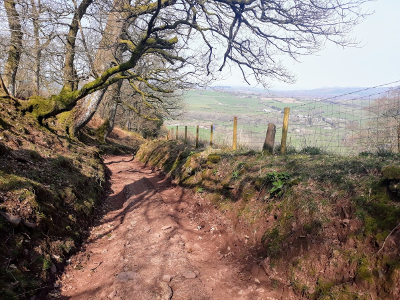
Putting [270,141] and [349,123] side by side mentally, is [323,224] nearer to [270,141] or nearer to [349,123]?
[270,141]

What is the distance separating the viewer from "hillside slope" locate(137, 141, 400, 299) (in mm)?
2688

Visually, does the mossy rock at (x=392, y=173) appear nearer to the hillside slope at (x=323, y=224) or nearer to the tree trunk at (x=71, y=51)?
the hillside slope at (x=323, y=224)

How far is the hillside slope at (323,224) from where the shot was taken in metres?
2.69

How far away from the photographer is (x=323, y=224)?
340 centimetres

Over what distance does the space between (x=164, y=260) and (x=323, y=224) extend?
2.44m

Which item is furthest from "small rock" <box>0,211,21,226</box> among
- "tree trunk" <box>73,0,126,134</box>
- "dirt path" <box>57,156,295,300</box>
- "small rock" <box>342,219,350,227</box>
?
"tree trunk" <box>73,0,126,134</box>

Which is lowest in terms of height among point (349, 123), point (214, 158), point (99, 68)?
point (214, 158)

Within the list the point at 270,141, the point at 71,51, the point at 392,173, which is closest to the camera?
the point at 392,173

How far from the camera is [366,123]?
6.55m

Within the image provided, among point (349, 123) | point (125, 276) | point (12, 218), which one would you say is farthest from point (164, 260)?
point (349, 123)

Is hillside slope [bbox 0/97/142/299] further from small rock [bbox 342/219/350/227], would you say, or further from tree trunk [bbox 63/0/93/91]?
tree trunk [bbox 63/0/93/91]

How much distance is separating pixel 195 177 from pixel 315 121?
4.41 meters

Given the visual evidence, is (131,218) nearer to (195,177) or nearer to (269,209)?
(195,177)

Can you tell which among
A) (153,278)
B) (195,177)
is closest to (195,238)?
(153,278)
